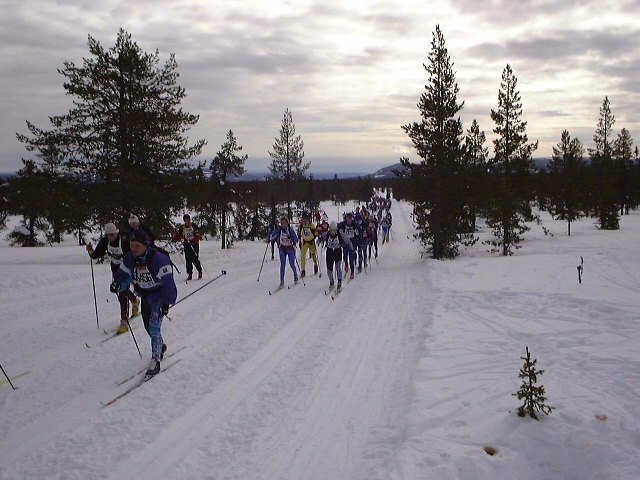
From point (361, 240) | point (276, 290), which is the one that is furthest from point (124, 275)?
point (361, 240)

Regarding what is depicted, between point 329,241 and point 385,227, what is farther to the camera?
point 385,227

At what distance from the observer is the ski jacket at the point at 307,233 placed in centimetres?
1444

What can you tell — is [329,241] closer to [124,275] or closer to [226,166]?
[124,275]

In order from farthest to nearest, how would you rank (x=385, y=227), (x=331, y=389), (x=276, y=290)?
(x=385, y=227) < (x=276, y=290) < (x=331, y=389)

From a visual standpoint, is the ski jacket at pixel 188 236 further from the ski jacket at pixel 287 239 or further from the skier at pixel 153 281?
the skier at pixel 153 281

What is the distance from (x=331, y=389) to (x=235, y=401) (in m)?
1.30

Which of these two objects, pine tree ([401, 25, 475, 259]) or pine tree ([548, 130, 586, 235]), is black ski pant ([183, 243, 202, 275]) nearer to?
pine tree ([401, 25, 475, 259])

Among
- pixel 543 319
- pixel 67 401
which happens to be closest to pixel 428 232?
pixel 543 319

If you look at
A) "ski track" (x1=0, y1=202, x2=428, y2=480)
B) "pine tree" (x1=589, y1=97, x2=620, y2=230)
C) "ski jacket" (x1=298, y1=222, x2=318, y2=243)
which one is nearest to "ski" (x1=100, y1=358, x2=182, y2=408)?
"ski track" (x1=0, y1=202, x2=428, y2=480)

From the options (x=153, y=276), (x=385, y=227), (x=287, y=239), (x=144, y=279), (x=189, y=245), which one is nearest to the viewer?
(x=153, y=276)

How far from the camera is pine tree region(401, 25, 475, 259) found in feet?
62.2

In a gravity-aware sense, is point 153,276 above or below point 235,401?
above

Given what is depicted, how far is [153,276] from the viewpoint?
641 centimetres

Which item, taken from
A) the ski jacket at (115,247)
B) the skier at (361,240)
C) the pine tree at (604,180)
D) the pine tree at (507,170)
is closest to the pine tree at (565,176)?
the pine tree at (604,180)
